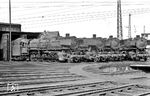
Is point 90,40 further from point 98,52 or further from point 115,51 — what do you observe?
point 115,51

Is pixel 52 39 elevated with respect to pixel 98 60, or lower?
elevated

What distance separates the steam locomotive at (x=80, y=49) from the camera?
2925 centimetres

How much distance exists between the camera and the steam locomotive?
1152 inches

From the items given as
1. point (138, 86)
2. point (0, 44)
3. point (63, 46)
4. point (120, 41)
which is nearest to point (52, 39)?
point (63, 46)

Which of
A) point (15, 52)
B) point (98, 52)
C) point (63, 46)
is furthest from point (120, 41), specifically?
point (15, 52)

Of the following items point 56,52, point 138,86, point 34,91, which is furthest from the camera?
point 56,52

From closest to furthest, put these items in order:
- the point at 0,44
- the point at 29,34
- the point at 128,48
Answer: the point at 128,48 → the point at 0,44 → the point at 29,34

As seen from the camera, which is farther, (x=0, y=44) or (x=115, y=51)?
(x=0, y=44)

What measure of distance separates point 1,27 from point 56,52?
26.0 meters

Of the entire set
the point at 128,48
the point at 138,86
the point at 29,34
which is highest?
the point at 29,34

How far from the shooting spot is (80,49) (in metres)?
30.3

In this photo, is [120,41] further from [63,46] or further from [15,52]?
[15,52]

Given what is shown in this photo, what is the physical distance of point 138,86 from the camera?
12.2 m

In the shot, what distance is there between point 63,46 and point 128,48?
9625 millimetres
